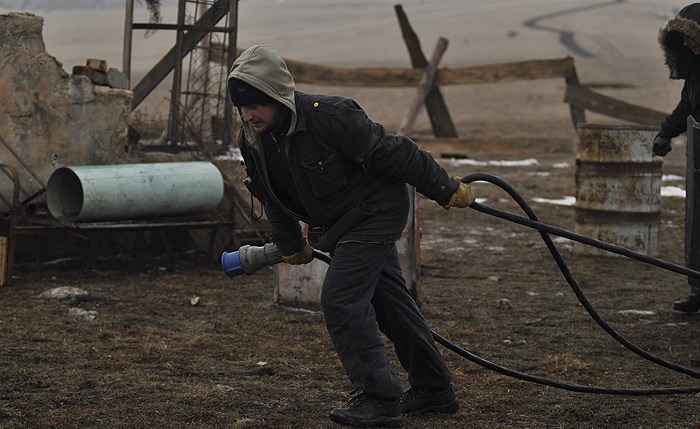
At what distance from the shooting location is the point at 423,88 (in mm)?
16453

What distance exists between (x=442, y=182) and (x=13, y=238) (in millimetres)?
4130

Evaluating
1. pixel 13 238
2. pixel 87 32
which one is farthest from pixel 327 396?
pixel 87 32

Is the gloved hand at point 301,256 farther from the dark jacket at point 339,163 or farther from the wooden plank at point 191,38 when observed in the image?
the wooden plank at point 191,38

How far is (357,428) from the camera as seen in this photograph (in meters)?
4.52

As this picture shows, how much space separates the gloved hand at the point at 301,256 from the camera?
4809mm

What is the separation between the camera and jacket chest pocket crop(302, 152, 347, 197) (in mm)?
4359

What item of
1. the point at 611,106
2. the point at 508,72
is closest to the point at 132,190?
the point at 508,72

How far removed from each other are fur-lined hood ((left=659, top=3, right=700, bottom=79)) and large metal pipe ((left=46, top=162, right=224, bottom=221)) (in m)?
3.31

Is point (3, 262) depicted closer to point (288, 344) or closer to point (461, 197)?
point (288, 344)

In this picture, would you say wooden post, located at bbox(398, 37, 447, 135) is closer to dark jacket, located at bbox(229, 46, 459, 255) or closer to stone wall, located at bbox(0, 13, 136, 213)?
stone wall, located at bbox(0, 13, 136, 213)

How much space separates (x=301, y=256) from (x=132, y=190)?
326cm

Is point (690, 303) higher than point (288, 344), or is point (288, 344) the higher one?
point (690, 303)

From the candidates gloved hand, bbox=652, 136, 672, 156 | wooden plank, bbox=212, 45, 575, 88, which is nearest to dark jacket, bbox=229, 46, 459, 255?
gloved hand, bbox=652, 136, 672, 156

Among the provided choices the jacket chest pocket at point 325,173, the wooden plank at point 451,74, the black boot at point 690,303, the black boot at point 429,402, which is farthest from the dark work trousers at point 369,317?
the wooden plank at point 451,74
